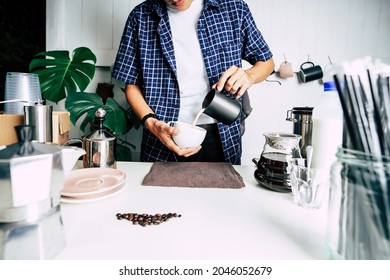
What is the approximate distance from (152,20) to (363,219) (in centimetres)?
144

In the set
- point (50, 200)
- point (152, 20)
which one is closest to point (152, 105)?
point (152, 20)

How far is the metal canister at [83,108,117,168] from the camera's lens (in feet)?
3.14

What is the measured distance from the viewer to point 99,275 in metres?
0.49

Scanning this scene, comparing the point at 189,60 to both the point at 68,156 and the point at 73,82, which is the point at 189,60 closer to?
the point at 73,82

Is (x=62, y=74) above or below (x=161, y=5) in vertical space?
below

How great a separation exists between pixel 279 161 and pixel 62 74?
5.28 ft

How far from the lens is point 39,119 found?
3.18 feet

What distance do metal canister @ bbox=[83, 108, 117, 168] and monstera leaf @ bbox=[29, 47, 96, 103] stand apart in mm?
1001

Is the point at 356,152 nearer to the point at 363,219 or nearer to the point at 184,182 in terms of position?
the point at 363,219

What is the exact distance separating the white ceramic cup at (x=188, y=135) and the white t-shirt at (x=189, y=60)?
51cm

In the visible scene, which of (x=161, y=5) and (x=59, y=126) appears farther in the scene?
(x=161, y=5)

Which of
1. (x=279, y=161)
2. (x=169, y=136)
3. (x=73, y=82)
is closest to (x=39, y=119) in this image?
(x=169, y=136)

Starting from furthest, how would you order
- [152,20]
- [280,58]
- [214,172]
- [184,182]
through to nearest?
[280,58] < [152,20] < [214,172] < [184,182]

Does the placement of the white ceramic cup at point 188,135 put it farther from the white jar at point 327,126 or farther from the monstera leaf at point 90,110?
the monstera leaf at point 90,110
